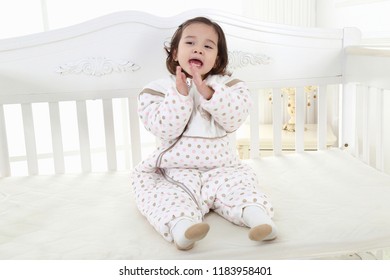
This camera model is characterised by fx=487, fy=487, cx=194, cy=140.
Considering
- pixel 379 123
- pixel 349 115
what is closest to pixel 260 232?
pixel 379 123

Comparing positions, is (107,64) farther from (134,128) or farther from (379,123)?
(379,123)

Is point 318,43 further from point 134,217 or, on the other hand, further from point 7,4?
point 7,4

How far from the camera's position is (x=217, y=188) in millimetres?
1118

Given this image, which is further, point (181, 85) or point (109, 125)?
point (109, 125)

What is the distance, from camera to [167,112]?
115cm

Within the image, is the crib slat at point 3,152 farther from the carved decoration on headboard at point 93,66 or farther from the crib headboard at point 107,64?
the carved decoration on headboard at point 93,66

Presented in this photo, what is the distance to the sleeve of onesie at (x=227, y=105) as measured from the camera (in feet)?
3.77

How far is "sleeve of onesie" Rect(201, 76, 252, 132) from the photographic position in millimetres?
1150

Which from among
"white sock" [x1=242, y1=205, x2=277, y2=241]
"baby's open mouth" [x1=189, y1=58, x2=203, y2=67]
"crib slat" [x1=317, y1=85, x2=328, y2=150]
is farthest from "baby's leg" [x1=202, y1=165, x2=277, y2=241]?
"crib slat" [x1=317, y1=85, x2=328, y2=150]

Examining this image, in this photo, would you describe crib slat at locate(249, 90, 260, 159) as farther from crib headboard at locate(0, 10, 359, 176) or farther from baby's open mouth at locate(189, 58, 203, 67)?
baby's open mouth at locate(189, 58, 203, 67)

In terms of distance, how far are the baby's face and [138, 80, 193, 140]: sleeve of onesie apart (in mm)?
83

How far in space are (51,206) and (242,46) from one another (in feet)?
2.59

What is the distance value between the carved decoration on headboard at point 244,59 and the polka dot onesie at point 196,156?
302mm

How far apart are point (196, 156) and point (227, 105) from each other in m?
0.15
